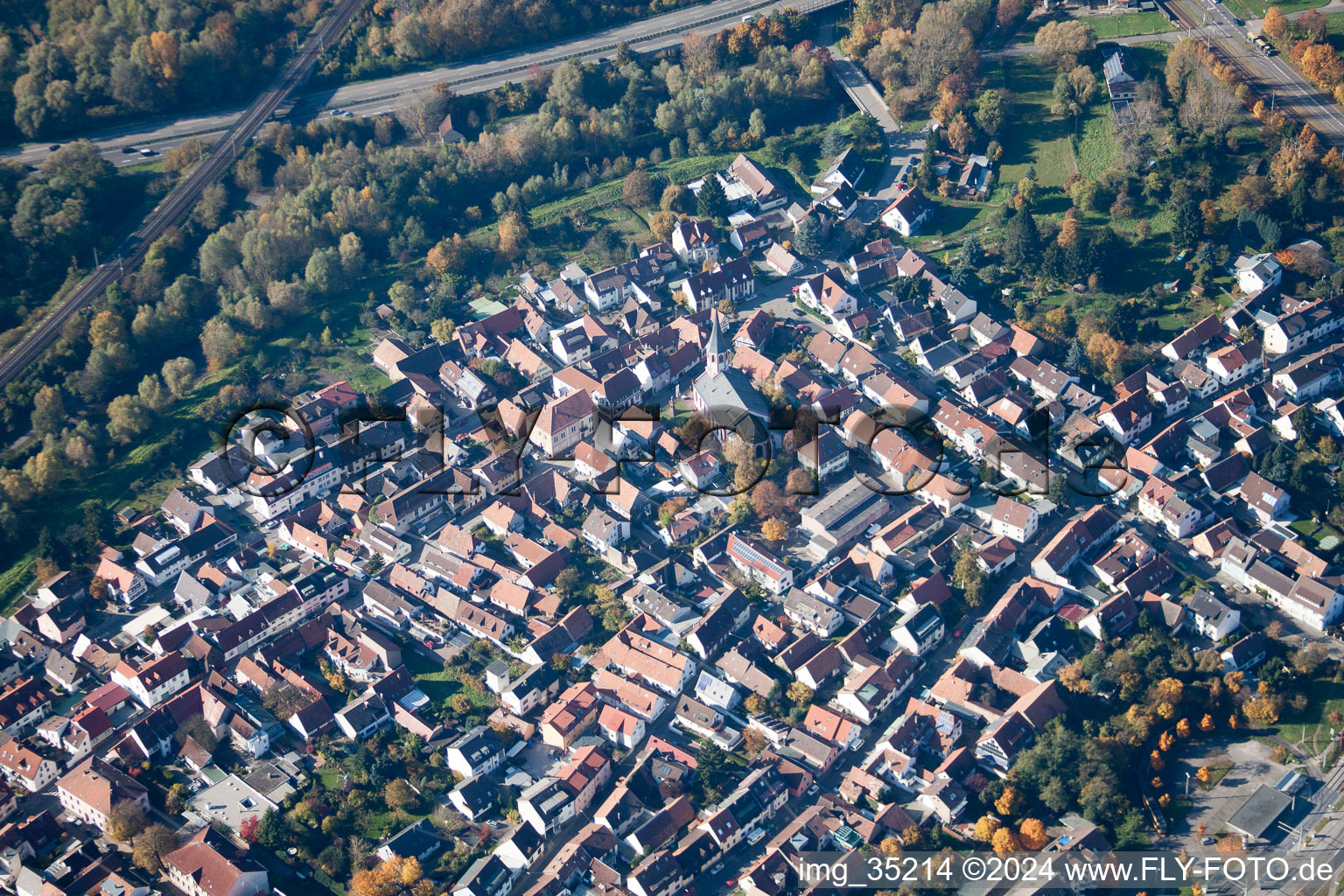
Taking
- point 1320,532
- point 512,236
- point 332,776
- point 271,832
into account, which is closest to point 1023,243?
point 1320,532

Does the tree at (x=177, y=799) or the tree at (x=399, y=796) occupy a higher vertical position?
the tree at (x=177, y=799)

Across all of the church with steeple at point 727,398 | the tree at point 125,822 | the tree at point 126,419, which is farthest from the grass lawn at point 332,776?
the tree at point 126,419

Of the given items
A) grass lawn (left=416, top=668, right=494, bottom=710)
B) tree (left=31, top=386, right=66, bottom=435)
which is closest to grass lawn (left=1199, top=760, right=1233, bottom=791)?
grass lawn (left=416, top=668, right=494, bottom=710)

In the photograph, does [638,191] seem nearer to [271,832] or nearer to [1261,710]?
[271,832]

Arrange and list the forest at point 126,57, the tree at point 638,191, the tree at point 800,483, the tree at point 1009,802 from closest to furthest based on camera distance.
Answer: the tree at point 1009,802 → the tree at point 800,483 → the tree at point 638,191 → the forest at point 126,57

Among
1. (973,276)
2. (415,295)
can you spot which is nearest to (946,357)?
(973,276)

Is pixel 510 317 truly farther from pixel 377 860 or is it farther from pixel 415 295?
pixel 377 860

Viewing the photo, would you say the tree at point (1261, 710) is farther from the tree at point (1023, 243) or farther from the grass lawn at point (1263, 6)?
the grass lawn at point (1263, 6)
